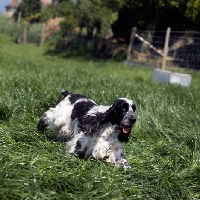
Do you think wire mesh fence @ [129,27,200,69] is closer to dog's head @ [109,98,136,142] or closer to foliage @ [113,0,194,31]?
foliage @ [113,0,194,31]

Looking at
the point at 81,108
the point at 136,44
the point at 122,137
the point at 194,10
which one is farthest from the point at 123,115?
the point at 136,44

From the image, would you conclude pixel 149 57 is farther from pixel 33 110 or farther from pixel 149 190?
pixel 149 190

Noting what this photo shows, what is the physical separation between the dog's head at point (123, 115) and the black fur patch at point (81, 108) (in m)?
0.41

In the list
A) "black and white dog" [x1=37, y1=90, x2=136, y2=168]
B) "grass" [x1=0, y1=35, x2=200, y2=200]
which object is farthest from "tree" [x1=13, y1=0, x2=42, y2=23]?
"black and white dog" [x1=37, y1=90, x2=136, y2=168]

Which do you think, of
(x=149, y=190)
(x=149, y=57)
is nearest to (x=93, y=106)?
(x=149, y=190)

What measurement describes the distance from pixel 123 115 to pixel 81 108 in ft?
2.03

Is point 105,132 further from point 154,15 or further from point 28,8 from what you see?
point 28,8

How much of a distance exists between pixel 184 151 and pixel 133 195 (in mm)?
1218

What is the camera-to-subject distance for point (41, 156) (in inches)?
132

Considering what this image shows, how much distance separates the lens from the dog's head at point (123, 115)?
135 inches

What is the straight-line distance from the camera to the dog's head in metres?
3.43

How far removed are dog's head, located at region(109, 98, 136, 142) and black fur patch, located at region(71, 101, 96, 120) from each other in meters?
0.41

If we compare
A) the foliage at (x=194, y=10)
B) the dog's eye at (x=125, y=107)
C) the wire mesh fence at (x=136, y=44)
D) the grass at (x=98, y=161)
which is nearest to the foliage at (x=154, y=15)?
the wire mesh fence at (x=136, y=44)

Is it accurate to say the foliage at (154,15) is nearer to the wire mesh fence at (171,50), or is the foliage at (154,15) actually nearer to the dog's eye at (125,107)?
the wire mesh fence at (171,50)
